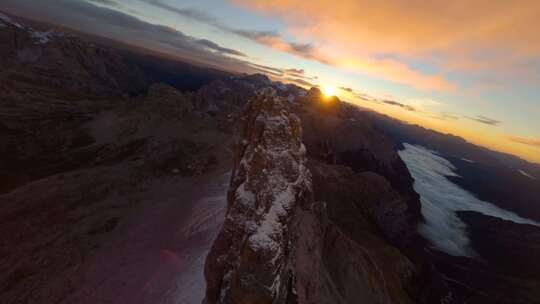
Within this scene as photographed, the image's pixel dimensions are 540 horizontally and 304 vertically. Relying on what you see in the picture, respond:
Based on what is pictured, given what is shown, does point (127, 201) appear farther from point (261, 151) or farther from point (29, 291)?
point (261, 151)

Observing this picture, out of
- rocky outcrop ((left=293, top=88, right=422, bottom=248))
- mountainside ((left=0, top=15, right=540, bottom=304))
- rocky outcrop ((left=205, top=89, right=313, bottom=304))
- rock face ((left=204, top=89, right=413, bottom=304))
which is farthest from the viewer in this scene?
rocky outcrop ((left=293, top=88, right=422, bottom=248))

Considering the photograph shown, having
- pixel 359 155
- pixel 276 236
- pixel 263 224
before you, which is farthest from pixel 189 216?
pixel 359 155

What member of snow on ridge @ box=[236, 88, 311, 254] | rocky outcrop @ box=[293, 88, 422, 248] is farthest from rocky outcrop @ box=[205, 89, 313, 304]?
rocky outcrop @ box=[293, 88, 422, 248]

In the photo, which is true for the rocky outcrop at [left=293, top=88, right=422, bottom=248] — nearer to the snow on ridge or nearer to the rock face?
the rock face

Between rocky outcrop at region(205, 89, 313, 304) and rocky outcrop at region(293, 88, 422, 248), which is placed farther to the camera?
rocky outcrop at region(293, 88, 422, 248)

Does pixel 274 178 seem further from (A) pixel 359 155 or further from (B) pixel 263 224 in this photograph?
(A) pixel 359 155

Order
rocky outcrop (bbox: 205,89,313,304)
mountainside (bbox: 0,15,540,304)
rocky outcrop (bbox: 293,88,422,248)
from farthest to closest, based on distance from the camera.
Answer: rocky outcrop (bbox: 293,88,422,248), mountainside (bbox: 0,15,540,304), rocky outcrop (bbox: 205,89,313,304)

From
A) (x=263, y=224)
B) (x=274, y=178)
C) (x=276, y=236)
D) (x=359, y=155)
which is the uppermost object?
(x=274, y=178)

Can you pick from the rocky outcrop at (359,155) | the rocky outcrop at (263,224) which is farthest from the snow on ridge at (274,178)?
the rocky outcrop at (359,155)

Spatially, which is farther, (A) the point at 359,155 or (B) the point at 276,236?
(A) the point at 359,155
